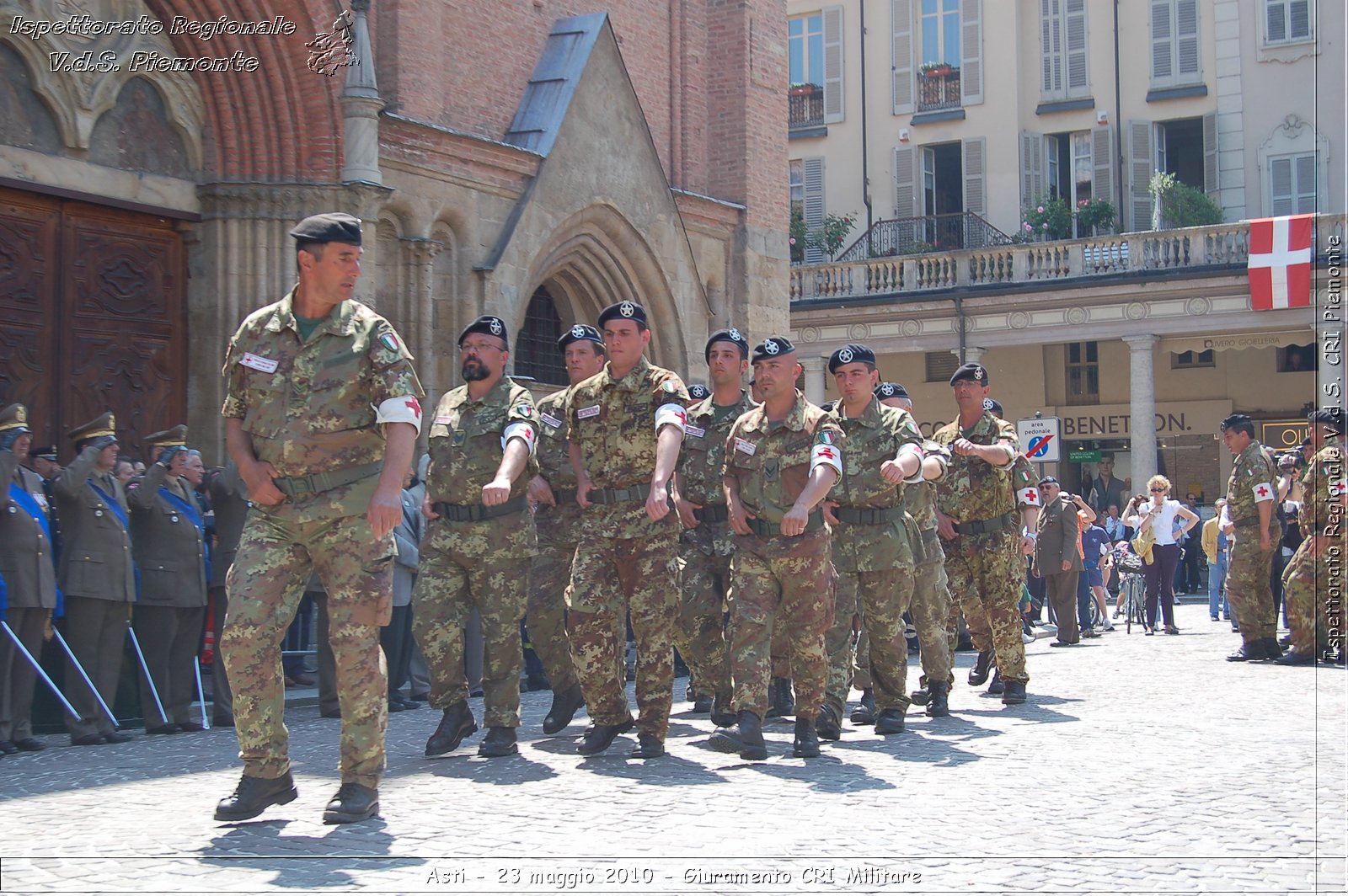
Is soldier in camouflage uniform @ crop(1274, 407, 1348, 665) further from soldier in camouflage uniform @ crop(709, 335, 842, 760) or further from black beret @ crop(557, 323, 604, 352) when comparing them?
black beret @ crop(557, 323, 604, 352)

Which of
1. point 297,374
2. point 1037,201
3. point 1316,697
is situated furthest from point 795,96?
point 297,374

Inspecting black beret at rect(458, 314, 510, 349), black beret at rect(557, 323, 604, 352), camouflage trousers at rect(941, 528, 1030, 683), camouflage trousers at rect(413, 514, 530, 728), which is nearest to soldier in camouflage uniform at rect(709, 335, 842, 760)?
camouflage trousers at rect(413, 514, 530, 728)

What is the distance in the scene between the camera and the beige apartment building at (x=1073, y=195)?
34875 millimetres

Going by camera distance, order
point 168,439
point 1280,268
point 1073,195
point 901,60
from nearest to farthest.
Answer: point 168,439, point 1280,268, point 1073,195, point 901,60

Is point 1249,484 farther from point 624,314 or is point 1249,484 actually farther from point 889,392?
point 624,314

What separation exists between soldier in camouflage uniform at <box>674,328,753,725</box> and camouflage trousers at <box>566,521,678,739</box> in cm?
145

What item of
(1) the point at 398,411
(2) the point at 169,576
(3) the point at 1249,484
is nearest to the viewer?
(1) the point at 398,411

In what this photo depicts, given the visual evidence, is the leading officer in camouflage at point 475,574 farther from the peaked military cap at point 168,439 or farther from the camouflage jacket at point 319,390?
the peaked military cap at point 168,439

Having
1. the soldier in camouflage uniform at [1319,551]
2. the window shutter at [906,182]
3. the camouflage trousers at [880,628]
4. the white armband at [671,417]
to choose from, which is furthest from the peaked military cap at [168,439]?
the window shutter at [906,182]

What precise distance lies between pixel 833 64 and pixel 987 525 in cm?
3271

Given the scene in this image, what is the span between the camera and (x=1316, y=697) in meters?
10.8

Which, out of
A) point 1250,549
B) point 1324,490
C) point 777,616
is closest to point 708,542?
point 777,616

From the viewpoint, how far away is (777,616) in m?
8.20

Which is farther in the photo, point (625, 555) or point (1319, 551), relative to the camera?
point (1319, 551)
